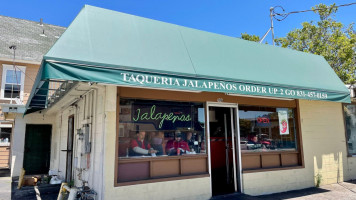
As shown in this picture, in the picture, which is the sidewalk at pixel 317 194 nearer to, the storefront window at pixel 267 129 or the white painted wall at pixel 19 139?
the storefront window at pixel 267 129

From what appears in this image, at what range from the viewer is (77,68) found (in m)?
4.02

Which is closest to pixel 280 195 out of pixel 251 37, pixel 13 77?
pixel 13 77

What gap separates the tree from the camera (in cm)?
1614

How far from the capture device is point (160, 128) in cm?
577

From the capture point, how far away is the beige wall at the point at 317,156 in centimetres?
698

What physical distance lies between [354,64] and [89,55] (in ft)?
61.3

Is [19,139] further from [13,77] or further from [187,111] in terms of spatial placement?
[187,111]

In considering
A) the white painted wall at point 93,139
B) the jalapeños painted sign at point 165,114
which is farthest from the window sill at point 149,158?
the jalapeños painted sign at point 165,114

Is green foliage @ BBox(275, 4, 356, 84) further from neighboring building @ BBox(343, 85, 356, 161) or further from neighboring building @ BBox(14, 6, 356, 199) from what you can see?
neighboring building @ BBox(14, 6, 356, 199)

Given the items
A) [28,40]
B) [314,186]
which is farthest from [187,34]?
[28,40]

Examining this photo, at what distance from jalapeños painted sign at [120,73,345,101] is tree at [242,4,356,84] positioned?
10831 mm

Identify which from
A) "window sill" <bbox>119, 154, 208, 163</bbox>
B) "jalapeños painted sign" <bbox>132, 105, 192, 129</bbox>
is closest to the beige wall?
"window sill" <bbox>119, 154, 208, 163</bbox>

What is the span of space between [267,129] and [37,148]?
414 inches

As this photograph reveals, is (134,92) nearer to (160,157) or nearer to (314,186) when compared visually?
(160,157)
